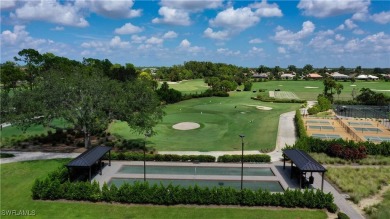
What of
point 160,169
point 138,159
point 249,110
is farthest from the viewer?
point 249,110

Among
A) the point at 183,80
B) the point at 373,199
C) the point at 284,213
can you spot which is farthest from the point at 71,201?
the point at 183,80

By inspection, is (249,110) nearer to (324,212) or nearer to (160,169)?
(160,169)

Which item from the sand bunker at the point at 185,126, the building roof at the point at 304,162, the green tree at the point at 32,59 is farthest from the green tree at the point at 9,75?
the building roof at the point at 304,162

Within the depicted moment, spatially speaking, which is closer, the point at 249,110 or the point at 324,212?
the point at 324,212

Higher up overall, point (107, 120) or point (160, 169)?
point (107, 120)

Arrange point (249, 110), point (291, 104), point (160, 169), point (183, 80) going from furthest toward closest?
1. point (183, 80)
2. point (291, 104)
3. point (249, 110)
4. point (160, 169)

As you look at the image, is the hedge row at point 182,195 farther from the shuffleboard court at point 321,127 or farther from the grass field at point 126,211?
the shuffleboard court at point 321,127

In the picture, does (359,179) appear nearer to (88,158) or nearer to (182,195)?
(182,195)
